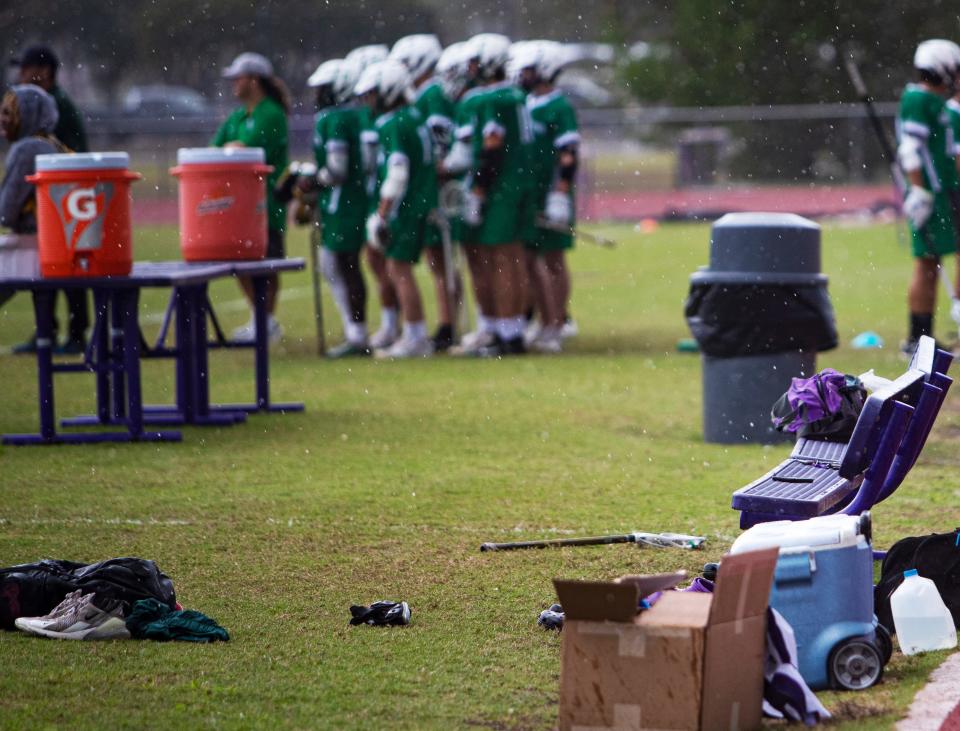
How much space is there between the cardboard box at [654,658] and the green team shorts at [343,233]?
31.4 ft

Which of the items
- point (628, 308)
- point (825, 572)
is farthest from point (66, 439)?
point (628, 308)

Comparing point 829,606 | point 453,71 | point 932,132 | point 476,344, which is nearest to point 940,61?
point 932,132

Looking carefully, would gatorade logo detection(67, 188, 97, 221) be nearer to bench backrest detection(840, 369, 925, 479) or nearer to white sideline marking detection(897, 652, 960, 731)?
bench backrest detection(840, 369, 925, 479)

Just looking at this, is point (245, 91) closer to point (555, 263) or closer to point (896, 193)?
point (555, 263)

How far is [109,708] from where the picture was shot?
488cm

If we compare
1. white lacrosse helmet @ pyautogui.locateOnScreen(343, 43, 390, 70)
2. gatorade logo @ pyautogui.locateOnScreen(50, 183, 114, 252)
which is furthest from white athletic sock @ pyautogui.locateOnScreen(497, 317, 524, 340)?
gatorade logo @ pyautogui.locateOnScreen(50, 183, 114, 252)

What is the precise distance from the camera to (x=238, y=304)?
18391mm

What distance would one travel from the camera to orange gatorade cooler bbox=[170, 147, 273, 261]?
396 inches

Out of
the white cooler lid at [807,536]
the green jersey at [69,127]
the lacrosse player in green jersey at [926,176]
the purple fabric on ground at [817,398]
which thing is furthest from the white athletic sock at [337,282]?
the white cooler lid at [807,536]

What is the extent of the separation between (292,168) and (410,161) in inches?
45.6

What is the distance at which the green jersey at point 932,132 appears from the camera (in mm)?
12797

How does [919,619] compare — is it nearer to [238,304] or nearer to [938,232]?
[938,232]

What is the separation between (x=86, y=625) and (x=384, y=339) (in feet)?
28.6

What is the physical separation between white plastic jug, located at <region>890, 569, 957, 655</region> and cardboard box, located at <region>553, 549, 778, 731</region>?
1020 millimetres
